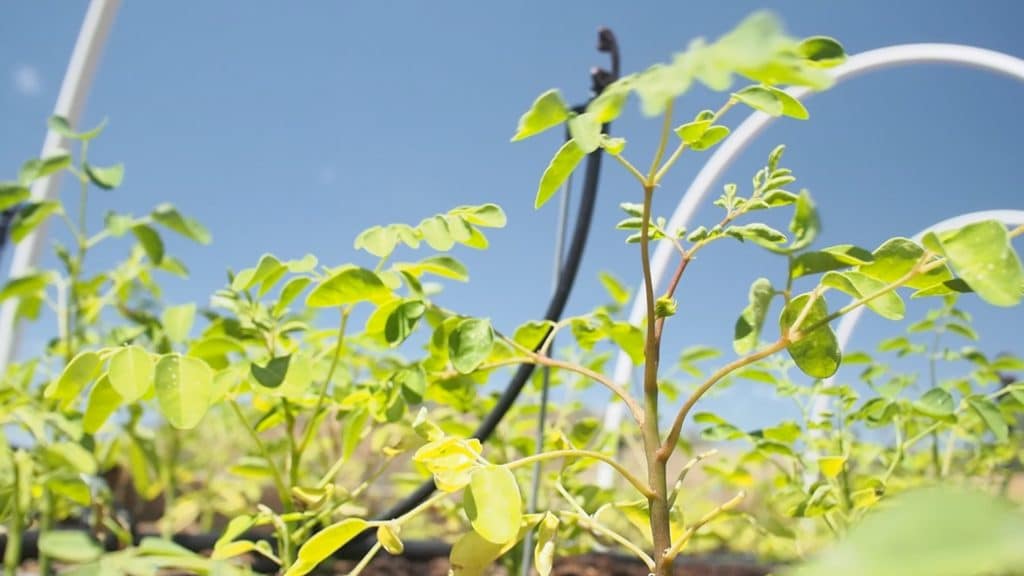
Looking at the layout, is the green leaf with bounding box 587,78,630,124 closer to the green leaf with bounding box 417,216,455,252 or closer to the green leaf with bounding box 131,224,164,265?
the green leaf with bounding box 417,216,455,252

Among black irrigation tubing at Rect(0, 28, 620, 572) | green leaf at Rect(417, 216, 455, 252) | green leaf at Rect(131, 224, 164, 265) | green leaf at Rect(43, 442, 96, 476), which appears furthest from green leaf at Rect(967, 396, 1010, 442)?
green leaf at Rect(131, 224, 164, 265)

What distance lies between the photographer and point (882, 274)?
55 cm

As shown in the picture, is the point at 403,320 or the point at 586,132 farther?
the point at 403,320

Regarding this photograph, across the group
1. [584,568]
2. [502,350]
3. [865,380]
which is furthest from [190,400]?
[584,568]

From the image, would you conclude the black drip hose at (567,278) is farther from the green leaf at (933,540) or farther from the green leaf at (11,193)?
the green leaf at (933,540)

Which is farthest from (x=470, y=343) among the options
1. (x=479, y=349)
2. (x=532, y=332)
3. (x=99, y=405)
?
(x=99, y=405)

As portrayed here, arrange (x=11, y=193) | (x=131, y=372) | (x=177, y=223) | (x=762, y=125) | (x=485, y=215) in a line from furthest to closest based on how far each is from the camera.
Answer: (x=762, y=125), (x=177, y=223), (x=11, y=193), (x=485, y=215), (x=131, y=372)

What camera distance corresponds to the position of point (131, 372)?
65cm

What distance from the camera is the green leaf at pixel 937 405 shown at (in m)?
0.81

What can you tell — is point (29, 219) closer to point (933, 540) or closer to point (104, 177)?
point (104, 177)

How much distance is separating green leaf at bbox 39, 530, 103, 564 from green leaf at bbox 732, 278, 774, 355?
0.43 m

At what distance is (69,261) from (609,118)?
4.04 feet

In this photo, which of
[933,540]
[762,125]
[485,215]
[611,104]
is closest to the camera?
[933,540]

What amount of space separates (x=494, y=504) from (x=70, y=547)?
0.24 meters
